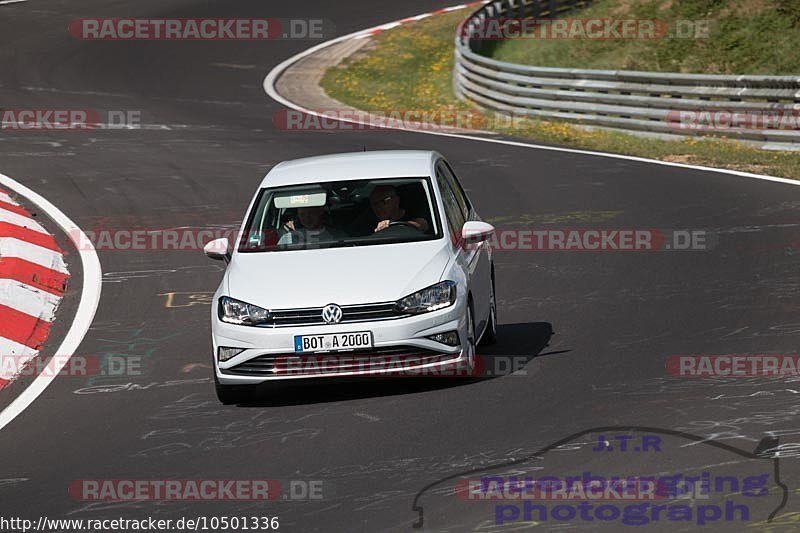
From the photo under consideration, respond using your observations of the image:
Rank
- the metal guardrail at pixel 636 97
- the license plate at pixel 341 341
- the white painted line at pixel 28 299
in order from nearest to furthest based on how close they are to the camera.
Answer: the license plate at pixel 341 341
the white painted line at pixel 28 299
the metal guardrail at pixel 636 97

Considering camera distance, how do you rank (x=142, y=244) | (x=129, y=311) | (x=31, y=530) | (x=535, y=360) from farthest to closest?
(x=142, y=244) < (x=129, y=311) < (x=535, y=360) < (x=31, y=530)

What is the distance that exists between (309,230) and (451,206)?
1164 mm

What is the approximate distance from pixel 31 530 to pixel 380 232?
3.95 metres

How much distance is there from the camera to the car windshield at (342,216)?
Answer: 10438 millimetres

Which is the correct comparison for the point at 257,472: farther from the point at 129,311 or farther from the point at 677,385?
the point at 129,311

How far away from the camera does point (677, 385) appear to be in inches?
371

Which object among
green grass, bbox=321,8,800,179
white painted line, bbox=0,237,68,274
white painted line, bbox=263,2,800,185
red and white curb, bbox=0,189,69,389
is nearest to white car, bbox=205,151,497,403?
red and white curb, bbox=0,189,69,389

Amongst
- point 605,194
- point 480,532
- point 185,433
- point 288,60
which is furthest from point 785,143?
point 288,60

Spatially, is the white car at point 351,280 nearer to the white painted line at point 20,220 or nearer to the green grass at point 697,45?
the white painted line at point 20,220

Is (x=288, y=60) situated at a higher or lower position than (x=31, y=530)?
higher

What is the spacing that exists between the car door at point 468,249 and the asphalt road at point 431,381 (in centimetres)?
50

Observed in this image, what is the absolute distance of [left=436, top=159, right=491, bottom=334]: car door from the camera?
34.0ft

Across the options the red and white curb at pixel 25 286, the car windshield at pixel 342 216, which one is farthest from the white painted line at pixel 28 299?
the car windshield at pixel 342 216

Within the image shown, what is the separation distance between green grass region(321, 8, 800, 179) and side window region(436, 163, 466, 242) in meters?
8.65
